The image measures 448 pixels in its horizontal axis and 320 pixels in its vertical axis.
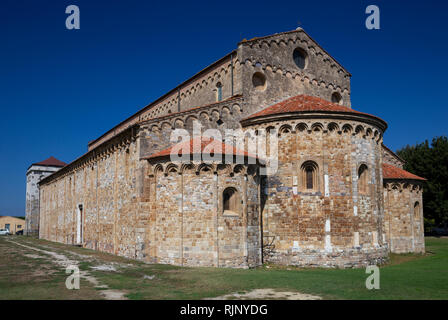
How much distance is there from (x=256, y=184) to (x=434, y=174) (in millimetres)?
27320

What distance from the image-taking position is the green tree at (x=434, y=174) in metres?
35.9

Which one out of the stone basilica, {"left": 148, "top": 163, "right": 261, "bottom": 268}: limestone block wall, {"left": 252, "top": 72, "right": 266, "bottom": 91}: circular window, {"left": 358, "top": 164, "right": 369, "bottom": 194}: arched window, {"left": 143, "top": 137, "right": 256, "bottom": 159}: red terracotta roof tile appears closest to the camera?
{"left": 148, "top": 163, "right": 261, "bottom": 268}: limestone block wall

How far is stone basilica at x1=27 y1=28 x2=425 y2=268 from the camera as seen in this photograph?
15875 millimetres

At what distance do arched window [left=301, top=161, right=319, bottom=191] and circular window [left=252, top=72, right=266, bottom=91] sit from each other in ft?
18.2

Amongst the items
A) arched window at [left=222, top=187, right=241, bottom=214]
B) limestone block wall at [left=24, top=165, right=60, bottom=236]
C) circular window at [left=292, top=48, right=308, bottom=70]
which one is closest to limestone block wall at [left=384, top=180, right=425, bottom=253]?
circular window at [left=292, top=48, right=308, bottom=70]

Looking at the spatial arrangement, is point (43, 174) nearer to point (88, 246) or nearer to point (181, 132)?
point (88, 246)

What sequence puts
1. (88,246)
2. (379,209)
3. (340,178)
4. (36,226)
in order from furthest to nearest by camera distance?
(36,226) < (88,246) < (379,209) < (340,178)

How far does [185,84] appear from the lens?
25.2 m

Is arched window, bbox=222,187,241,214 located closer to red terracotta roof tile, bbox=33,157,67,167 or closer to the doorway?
the doorway

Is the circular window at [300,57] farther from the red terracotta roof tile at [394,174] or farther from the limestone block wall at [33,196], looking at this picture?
the limestone block wall at [33,196]

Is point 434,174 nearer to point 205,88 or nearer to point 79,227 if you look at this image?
point 205,88

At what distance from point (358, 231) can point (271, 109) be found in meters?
7.20

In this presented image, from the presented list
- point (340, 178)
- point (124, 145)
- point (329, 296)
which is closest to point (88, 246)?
point (124, 145)

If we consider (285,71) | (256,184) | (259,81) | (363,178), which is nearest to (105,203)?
(256,184)
